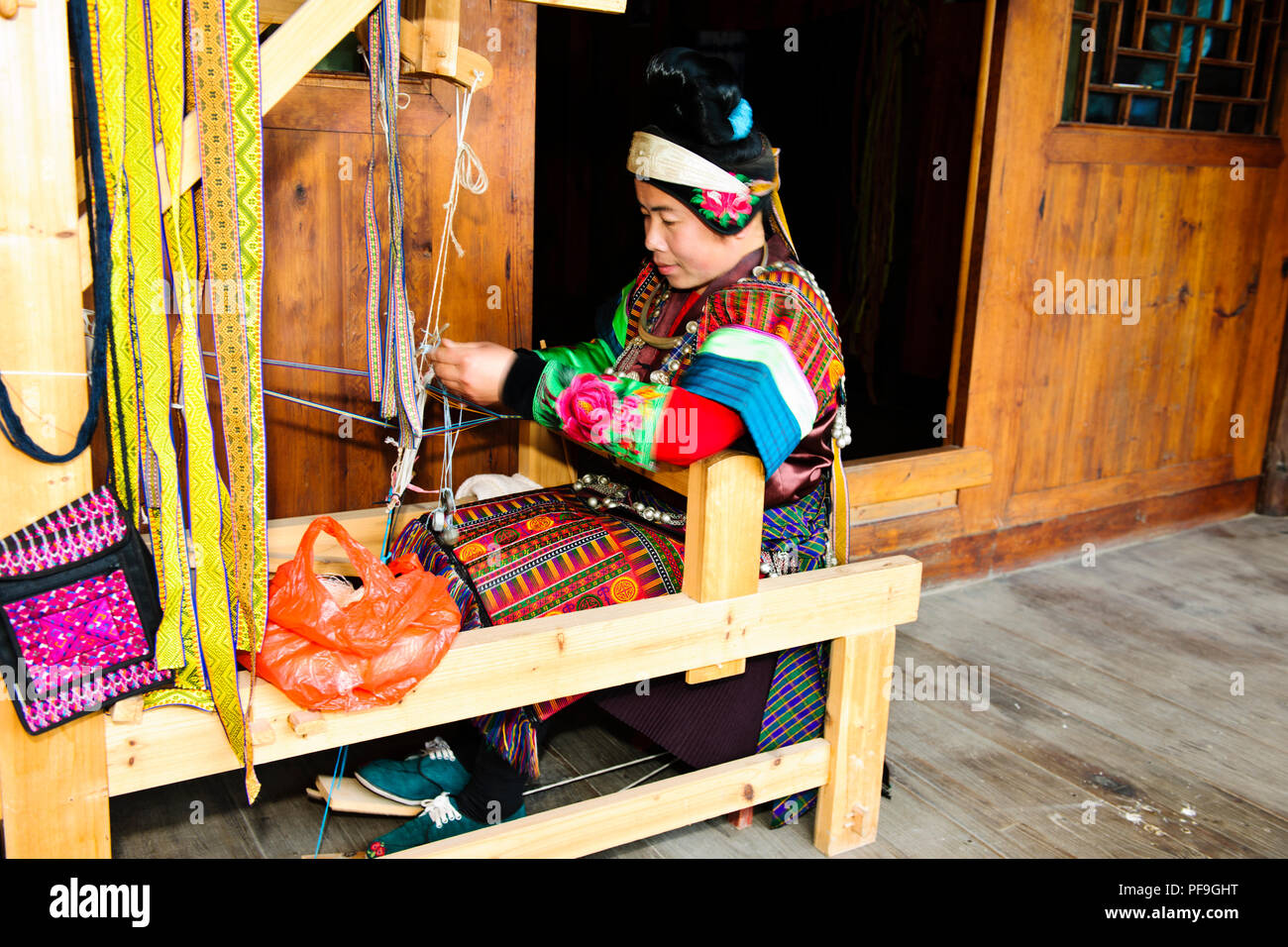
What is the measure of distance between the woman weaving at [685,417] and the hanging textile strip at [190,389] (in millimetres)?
492

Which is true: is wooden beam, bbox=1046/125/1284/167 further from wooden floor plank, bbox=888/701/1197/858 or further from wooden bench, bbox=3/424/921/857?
wooden bench, bbox=3/424/921/857

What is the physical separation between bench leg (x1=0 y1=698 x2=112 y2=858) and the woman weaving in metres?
0.62

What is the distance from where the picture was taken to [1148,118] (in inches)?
149

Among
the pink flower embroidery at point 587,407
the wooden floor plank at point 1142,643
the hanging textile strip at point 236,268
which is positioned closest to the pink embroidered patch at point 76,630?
the hanging textile strip at point 236,268

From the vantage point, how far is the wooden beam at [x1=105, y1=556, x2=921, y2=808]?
152 centimetres

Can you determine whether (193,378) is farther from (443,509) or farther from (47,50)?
(443,509)

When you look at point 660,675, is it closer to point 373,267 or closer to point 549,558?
point 549,558

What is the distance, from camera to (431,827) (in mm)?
2062

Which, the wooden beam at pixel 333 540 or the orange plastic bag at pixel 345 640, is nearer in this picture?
the orange plastic bag at pixel 345 640

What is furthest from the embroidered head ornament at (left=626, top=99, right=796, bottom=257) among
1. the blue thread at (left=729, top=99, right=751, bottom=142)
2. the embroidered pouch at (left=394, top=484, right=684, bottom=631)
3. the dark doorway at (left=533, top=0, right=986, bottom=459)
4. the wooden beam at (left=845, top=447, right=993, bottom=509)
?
the dark doorway at (left=533, top=0, right=986, bottom=459)

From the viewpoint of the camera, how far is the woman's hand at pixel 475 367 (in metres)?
1.97

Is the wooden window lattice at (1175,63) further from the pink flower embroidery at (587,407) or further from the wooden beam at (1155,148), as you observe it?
the pink flower embroidery at (587,407)

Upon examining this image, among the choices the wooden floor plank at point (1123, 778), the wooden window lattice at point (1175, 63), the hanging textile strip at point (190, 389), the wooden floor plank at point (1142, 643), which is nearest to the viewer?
the hanging textile strip at point (190, 389)

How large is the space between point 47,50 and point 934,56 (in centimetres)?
513
